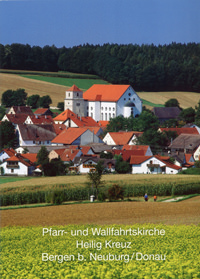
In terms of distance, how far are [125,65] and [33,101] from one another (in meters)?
29.8

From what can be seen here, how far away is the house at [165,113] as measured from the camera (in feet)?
333

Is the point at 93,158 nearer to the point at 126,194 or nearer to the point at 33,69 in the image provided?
the point at 126,194

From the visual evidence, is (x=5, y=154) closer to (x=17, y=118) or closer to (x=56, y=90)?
(x=17, y=118)

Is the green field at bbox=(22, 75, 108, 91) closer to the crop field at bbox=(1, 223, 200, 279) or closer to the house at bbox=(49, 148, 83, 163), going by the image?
the house at bbox=(49, 148, 83, 163)

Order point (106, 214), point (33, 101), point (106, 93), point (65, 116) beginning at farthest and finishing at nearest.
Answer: point (33, 101) → point (106, 93) → point (65, 116) → point (106, 214)

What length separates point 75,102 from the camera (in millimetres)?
99812

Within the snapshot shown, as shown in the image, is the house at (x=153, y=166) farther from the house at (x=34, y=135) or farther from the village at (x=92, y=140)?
the house at (x=34, y=135)

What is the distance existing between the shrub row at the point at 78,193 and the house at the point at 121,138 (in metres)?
32.4

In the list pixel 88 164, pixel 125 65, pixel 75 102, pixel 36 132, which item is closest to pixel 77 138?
pixel 36 132

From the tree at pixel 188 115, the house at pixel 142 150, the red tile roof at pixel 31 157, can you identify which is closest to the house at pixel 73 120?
the tree at pixel 188 115

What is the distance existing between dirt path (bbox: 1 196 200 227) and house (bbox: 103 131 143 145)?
144ft

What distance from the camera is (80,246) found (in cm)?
1509

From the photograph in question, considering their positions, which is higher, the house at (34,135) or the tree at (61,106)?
the tree at (61,106)

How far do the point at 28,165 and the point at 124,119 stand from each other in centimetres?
3348
